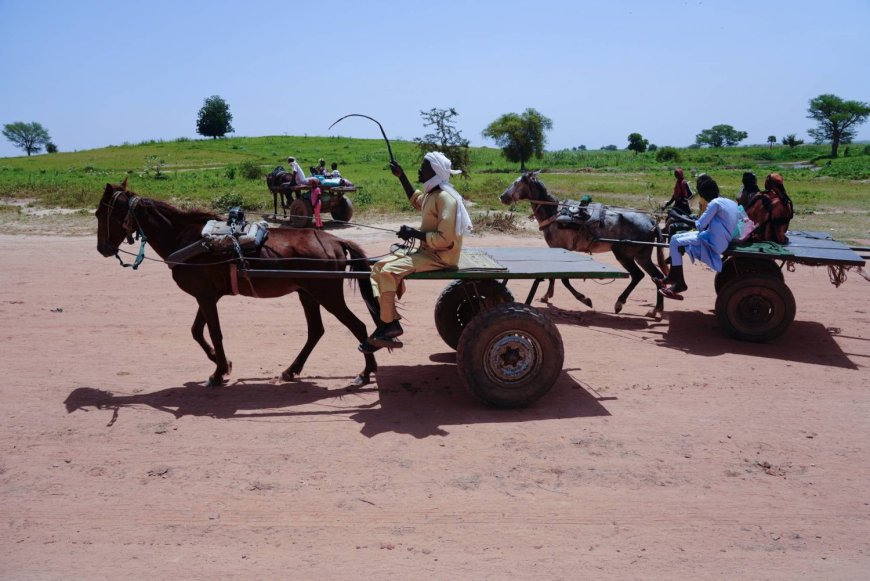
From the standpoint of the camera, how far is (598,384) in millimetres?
7453

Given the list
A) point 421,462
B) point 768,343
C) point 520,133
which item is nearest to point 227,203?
point 768,343

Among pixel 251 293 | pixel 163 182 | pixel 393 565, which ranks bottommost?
pixel 393 565

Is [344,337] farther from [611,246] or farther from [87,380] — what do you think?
[611,246]

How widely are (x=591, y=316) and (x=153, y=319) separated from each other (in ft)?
21.7

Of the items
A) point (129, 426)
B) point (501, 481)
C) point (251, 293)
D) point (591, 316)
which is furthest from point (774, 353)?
point (129, 426)

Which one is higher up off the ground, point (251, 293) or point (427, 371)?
point (251, 293)

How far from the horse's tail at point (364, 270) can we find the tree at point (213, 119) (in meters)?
86.4

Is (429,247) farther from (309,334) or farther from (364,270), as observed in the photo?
(309,334)

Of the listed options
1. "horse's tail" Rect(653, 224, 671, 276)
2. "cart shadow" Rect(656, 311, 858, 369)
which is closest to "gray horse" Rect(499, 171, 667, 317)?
"horse's tail" Rect(653, 224, 671, 276)

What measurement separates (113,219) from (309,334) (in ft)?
7.84

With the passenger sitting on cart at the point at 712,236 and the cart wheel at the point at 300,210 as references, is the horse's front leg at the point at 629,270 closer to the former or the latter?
the passenger sitting on cart at the point at 712,236

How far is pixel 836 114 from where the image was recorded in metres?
71.2

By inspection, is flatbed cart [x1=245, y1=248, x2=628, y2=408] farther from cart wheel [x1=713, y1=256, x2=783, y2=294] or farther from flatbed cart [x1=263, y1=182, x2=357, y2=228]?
flatbed cart [x1=263, y1=182, x2=357, y2=228]

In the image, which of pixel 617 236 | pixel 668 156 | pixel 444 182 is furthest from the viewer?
pixel 668 156
